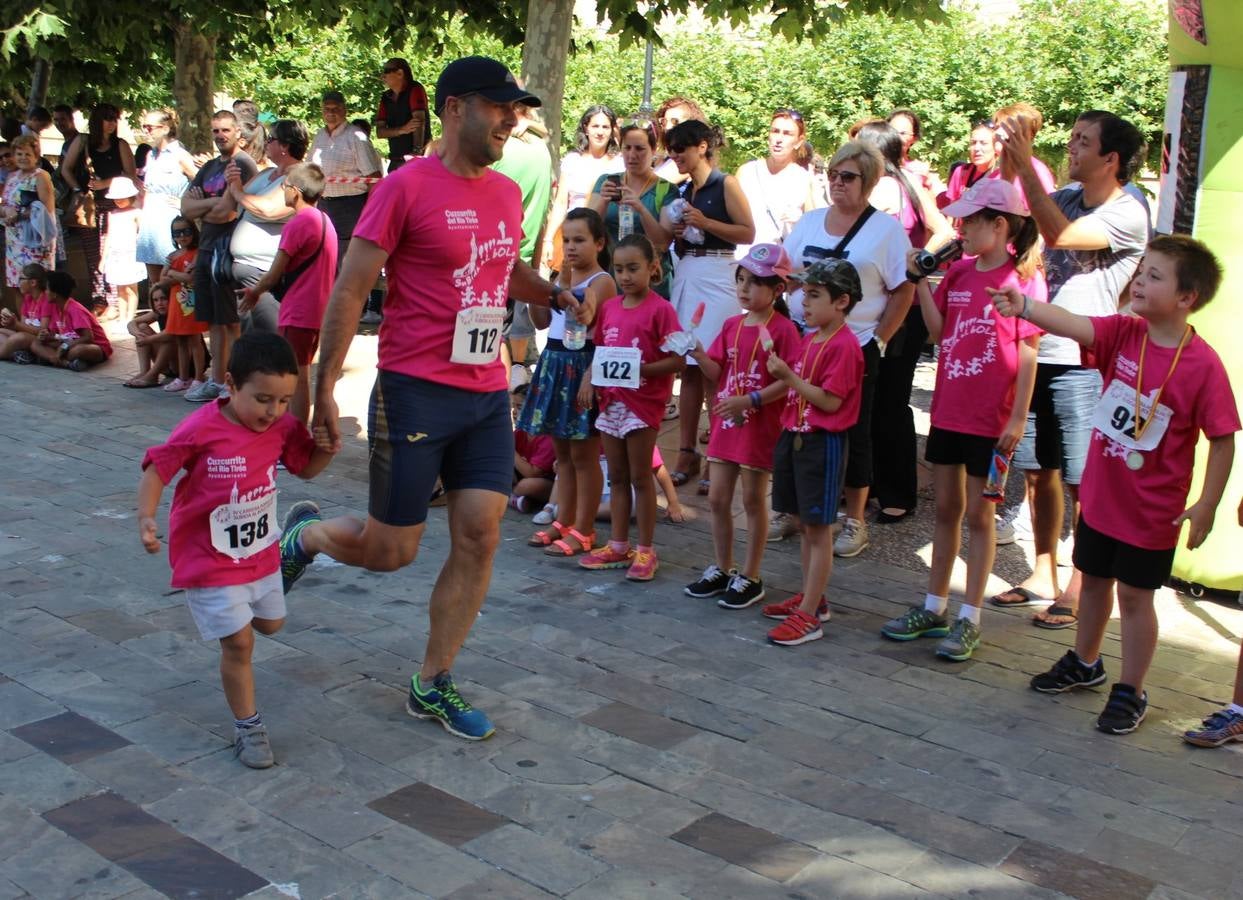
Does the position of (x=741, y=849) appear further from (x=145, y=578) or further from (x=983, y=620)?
(x=145, y=578)

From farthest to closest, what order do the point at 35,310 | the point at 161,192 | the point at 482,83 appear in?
1. the point at 161,192
2. the point at 35,310
3. the point at 482,83

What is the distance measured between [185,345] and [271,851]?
7437 mm

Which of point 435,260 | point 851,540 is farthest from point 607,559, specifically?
point 435,260

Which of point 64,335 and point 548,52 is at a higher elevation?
point 548,52

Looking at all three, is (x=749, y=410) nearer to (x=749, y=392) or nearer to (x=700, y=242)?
(x=749, y=392)

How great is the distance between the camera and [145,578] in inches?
233

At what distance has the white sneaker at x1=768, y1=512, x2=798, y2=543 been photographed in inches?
271

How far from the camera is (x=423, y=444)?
14.1 ft

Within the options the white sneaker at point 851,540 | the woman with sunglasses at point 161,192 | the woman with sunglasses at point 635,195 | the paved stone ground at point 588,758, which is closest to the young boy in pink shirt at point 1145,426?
the paved stone ground at point 588,758

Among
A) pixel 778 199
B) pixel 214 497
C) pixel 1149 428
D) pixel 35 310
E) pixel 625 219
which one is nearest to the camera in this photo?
pixel 214 497

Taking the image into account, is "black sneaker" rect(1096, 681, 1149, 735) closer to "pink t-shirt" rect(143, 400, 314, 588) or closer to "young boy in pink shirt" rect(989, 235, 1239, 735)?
"young boy in pink shirt" rect(989, 235, 1239, 735)

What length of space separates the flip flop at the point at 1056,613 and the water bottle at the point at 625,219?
3.05 metres

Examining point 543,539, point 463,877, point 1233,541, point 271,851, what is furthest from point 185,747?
point 1233,541

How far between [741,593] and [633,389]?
107cm
